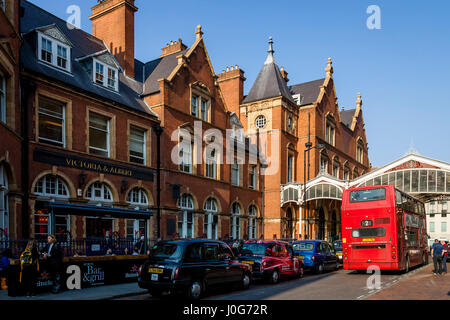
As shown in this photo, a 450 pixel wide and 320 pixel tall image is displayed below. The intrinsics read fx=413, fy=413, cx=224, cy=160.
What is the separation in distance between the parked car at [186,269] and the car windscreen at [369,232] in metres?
8.12

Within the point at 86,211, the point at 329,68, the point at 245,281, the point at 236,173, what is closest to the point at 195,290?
the point at 245,281

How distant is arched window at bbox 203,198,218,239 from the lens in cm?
2883

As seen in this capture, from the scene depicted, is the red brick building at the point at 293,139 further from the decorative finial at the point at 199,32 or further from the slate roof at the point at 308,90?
the decorative finial at the point at 199,32

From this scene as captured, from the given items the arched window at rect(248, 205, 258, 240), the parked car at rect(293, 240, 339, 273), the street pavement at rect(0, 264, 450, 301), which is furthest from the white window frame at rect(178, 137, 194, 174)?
the street pavement at rect(0, 264, 450, 301)

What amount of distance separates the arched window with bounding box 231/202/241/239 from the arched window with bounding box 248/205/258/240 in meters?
1.96

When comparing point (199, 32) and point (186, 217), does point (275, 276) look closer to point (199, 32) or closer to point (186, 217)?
point (186, 217)

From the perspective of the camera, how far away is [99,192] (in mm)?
21141

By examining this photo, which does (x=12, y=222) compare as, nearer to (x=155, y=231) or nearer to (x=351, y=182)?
(x=155, y=231)

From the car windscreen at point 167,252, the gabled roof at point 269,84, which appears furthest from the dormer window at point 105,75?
the gabled roof at point 269,84

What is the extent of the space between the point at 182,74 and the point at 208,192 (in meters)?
8.20

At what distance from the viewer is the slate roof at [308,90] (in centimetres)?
4624

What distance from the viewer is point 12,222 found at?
16.2m

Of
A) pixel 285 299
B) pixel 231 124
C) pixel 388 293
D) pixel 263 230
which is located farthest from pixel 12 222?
pixel 263 230

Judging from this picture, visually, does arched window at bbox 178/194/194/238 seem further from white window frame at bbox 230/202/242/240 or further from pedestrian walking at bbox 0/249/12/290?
pedestrian walking at bbox 0/249/12/290
